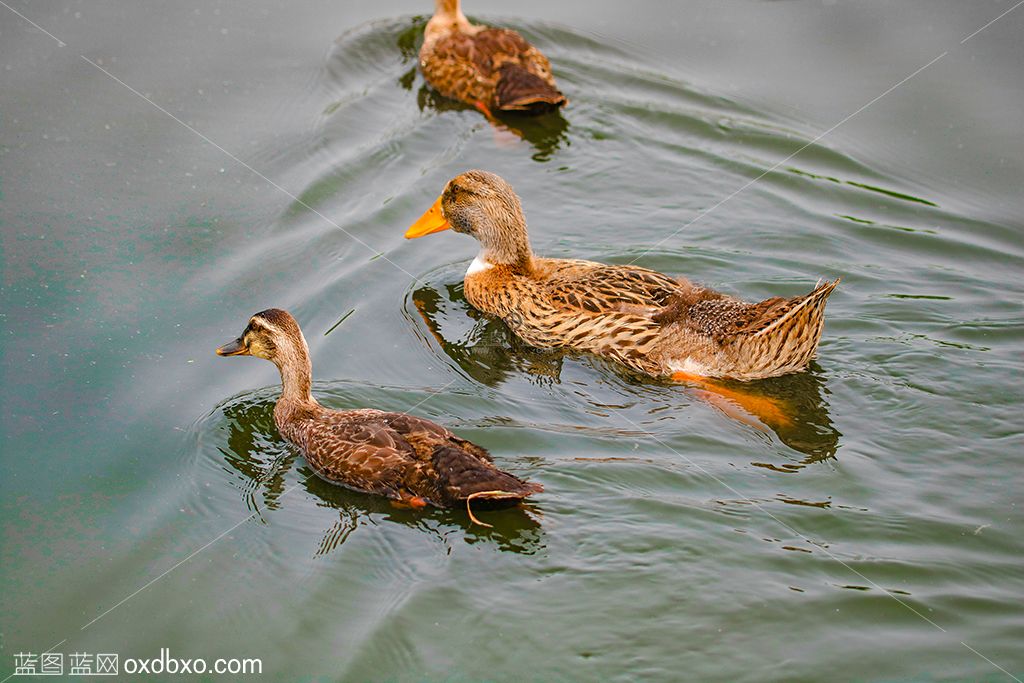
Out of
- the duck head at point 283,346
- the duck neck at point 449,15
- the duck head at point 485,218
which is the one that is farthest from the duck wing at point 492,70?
the duck head at point 283,346

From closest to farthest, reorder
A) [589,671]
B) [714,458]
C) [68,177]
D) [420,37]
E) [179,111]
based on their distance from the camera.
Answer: [589,671], [714,458], [68,177], [179,111], [420,37]

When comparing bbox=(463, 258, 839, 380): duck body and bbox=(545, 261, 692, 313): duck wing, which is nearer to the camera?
bbox=(463, 258, 839, 380): duck body

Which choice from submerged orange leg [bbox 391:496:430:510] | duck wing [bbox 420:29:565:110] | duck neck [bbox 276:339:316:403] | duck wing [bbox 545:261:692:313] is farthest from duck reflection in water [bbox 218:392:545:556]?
duck wing [bbox 420:29:565:110]

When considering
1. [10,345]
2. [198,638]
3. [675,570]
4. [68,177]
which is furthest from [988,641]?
[68,177]

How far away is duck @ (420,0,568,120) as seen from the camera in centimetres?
1077

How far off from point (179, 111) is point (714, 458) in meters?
6.20

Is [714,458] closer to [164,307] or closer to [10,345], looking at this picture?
Result: [164,307]

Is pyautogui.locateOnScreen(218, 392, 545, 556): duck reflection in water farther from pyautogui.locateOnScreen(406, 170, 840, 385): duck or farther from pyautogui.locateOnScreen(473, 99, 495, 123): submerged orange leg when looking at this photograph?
pyautogui.locateOnScreen(473, 99, 495, 123): submerged orange leg

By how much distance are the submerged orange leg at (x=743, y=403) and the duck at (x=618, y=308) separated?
0.09 metres

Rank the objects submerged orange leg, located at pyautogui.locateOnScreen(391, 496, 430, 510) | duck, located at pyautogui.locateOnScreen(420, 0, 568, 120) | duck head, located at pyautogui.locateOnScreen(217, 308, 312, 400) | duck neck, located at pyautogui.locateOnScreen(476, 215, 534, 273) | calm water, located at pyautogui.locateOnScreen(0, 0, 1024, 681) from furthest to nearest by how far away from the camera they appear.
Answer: duck, located at pyautogui.locateOnScreen(420, 0, 568, 120), duck neck, located at pyautogui.locateOnScreen(476, 215, 534, 273), duck head, located at pyautogui.locateOnScreen(217, 308, 312, 400), submerged orange leg, located at pyautogui.locateOnScreen(391, 496, 430, 510), calm water, located at pyautogui.locateOnScreen(0, 0, 1024, 681)

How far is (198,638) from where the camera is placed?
566 cm

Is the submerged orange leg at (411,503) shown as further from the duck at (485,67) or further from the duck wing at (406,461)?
the duck at (485,67)

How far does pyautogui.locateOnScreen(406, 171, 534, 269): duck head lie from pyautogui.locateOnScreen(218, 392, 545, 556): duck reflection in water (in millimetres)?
2174

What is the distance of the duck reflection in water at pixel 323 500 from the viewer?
20.2 ft
